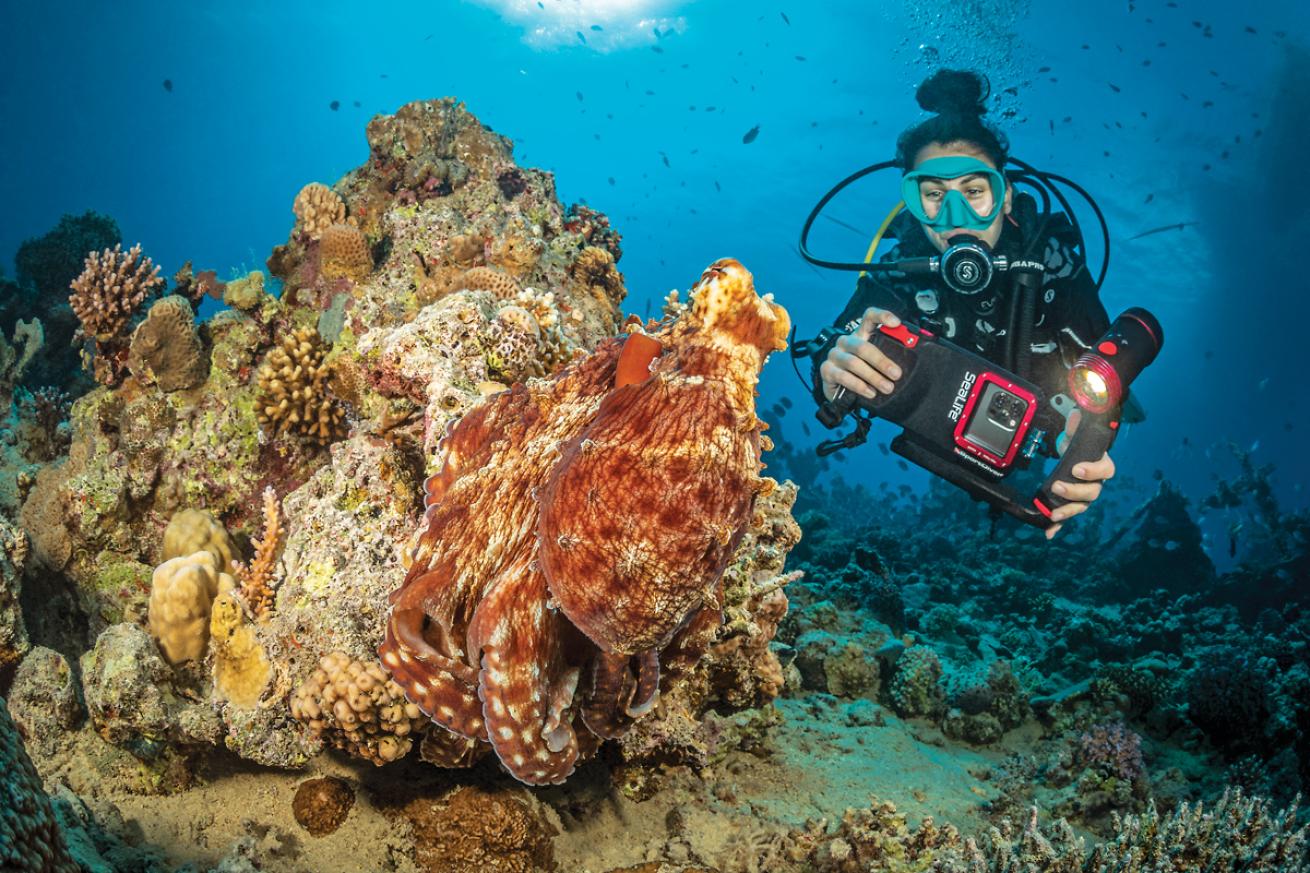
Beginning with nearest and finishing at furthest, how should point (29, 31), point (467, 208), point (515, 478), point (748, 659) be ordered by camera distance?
point (515, 478) → point (748, 659) → point (467, 208) → point (29, 31)

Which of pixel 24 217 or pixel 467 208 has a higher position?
pixel 24 217

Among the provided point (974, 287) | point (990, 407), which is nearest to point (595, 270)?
point (974, 287)

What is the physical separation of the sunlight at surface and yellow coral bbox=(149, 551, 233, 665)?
176 ft

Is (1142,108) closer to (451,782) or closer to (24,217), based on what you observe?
(451,782)

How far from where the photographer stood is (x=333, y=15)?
66750mm

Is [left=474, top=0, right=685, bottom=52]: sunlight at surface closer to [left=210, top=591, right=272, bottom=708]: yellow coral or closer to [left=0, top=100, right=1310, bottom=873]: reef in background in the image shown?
[left=0, top=100, right=1310, bottom=873]: reef in background

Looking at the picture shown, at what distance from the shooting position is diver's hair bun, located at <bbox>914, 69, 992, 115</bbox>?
6.51m

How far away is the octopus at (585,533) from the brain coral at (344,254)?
3703 mm

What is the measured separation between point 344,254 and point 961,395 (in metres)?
5.29

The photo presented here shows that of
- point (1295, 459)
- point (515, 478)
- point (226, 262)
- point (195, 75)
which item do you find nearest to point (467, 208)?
point (515, 478)

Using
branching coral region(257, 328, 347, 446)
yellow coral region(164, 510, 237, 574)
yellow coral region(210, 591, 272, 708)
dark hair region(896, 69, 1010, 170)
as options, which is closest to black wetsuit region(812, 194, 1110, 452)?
dark hair region(896, 69, 1010, 170)

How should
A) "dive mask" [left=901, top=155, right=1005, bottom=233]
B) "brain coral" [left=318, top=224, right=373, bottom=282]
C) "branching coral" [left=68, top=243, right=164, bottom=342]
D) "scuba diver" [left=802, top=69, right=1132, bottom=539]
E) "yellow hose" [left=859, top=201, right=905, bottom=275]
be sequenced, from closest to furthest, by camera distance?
"scuba diver" [left=802, top=69, right=1132, bottom=539] → "branching coral" [left=68, top=243, right=164, bottom=342] → "brain coral" [left=318, top=224, right=373, bottom=282] → "dive mask" [left=901, top=155, right=1005, bottom=233] → "yellow hose" [left=859, top=201, right=905, bottom=275]

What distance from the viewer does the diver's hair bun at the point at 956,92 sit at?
6508mm

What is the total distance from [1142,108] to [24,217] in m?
113
